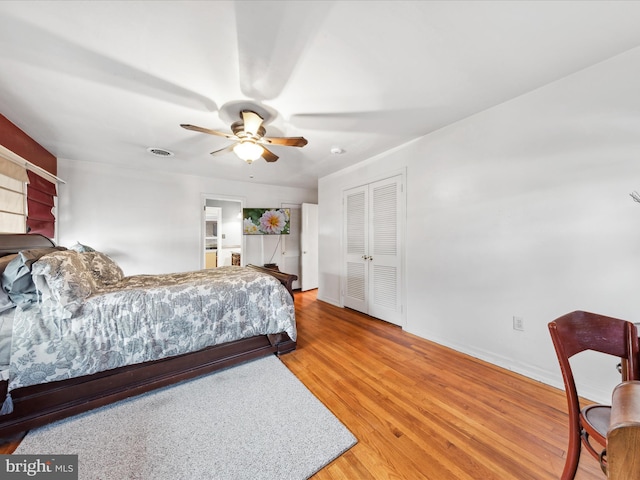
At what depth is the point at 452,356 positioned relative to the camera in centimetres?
250

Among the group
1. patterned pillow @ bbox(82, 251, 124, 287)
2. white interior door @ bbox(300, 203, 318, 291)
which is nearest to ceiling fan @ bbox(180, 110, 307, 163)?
patterned pillow @ bbox(82, 251, 124, 287)

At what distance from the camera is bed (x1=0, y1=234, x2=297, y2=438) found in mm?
1552

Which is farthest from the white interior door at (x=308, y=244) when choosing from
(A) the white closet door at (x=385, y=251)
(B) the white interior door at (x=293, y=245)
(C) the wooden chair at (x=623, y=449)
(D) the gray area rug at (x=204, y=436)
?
(C) the wooden chair at (x=623, y=449)

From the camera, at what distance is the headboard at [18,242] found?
1900 mm

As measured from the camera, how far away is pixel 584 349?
1078mm

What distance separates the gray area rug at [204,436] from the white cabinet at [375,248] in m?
1.88

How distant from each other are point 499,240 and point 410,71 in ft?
5.55

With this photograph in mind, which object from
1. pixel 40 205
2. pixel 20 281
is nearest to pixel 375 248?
pixel 20 281

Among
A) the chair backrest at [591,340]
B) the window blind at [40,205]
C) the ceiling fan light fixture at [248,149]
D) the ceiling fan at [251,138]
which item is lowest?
the chair backrest at [591,340]

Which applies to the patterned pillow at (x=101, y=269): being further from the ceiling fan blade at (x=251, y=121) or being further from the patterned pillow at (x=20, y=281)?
the ceiling fan blade at (x=251, y=121)

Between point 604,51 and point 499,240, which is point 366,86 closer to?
point 604,51

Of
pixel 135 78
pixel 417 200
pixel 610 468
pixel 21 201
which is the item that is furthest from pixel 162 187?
pixel 610 468

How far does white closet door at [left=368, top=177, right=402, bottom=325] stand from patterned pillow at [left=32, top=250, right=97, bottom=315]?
10.3 feet

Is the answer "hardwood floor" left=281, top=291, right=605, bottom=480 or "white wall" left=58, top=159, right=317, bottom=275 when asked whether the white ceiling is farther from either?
"hardwood floor" left=281, top=291, right=605, bottom=480
